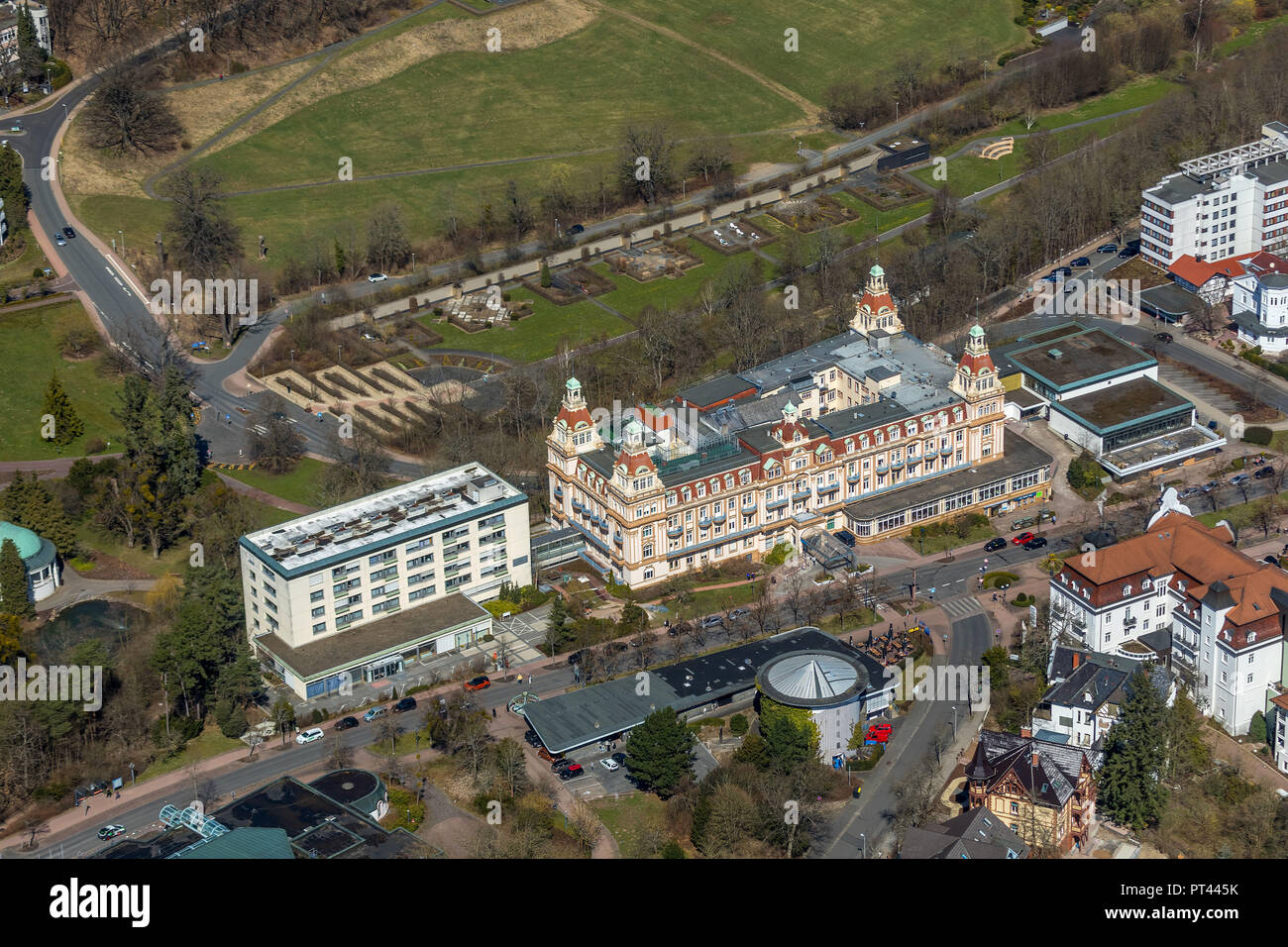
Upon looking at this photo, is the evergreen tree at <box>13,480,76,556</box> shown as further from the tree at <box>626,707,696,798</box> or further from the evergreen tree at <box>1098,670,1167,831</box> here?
the evergreen tree at <box>1098,670,1167,831</box>

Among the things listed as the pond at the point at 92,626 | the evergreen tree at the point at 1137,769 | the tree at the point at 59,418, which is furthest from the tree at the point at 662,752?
the tree at the point at 59,418

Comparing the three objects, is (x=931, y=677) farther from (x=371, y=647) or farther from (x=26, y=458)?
(x=26, y=458)

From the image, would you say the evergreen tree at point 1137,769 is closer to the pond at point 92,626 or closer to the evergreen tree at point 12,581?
the pond at point 92,626

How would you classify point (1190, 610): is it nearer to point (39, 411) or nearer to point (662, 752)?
point (662, 752)

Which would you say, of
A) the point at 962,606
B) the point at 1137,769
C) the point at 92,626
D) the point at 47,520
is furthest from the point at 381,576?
the point at 1137,769

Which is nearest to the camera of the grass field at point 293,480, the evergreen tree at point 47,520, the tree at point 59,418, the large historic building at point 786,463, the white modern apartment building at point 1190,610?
the white modern apartment building at point 1190,610

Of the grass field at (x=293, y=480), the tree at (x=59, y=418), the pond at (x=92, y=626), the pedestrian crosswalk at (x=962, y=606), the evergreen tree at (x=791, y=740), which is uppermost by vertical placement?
the tree at (x=59, y=418)

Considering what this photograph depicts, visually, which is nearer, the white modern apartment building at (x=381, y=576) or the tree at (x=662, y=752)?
the tree at (x=662, y=752)
